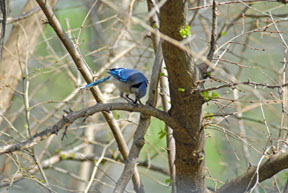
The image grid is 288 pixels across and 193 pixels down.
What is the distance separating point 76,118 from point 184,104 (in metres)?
0.70

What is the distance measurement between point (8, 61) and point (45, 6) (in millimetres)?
1944

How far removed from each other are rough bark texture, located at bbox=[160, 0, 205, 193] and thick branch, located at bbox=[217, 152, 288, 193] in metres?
0.21

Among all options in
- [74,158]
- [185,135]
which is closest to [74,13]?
[74,158]

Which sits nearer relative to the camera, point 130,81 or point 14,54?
point 130,81

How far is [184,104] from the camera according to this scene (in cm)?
232

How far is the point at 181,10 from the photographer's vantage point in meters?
2.08

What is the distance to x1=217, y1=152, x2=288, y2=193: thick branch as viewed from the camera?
7.20 ft

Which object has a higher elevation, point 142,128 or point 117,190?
point 142,128

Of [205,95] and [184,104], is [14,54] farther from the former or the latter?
[205,95]

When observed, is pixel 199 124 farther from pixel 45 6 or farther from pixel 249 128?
pixel 249 128

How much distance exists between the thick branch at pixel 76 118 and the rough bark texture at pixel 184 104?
105 millimetres

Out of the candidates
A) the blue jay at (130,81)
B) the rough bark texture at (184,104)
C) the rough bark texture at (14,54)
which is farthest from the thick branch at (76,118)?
the rough bark texture at (14,54)

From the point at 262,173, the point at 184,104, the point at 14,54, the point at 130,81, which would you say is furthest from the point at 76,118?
the point at 14,54

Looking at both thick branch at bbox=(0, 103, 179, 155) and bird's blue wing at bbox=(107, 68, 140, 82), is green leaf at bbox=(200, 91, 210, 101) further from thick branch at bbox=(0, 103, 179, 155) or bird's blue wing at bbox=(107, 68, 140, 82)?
bird's blue wing at bbox=(107, 68, 140, 82)
